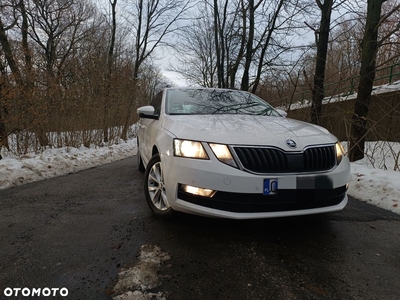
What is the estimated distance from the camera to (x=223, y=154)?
6.61 feet

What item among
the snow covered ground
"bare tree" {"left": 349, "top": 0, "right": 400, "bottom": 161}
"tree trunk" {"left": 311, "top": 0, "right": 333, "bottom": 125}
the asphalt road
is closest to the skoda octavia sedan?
the asphalt road

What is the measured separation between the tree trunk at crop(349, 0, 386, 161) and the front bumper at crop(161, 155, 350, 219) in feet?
14.0

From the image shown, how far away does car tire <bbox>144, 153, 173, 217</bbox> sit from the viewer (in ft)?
7.97

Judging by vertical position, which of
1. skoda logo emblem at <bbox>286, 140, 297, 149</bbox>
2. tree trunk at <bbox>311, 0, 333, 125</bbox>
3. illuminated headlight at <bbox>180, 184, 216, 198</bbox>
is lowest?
illuminated headlight at <bbox>180, 184, 216, 198</bbox>

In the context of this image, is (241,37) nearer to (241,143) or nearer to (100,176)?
(100,176)

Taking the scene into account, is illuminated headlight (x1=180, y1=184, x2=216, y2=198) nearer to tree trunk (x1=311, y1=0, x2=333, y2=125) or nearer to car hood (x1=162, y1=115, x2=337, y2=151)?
car hood (x1=162, y1=115, x2=337, y2=151)

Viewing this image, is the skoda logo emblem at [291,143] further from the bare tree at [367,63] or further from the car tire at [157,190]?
the bare tree at [367,63]

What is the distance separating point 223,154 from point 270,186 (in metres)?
0.45

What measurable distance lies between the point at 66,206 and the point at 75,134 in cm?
573

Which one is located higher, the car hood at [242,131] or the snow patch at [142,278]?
the car hood at [242,131]

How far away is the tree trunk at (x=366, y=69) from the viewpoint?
5.71 m

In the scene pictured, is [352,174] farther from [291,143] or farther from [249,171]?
[249,171]

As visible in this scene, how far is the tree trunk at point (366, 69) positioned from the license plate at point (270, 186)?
4.56 m

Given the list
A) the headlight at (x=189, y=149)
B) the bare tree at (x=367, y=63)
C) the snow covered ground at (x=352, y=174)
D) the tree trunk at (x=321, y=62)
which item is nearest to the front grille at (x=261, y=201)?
the headlight at (x=189, y=149)
